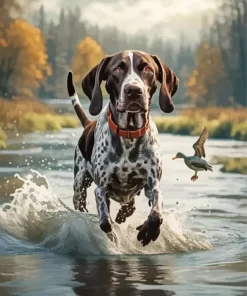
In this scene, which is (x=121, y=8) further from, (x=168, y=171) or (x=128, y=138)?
(x=128, y=138)

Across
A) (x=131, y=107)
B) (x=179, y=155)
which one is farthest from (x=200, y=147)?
(x=131, y=107)

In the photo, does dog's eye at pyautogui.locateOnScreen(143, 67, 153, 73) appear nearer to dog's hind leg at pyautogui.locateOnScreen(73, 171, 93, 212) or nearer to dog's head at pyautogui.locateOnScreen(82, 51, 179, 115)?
dog's head at pyautogui.locateOnScreen(82, 51, 179, 115)

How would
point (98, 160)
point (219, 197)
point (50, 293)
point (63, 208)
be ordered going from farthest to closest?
point (219, 197), point (63, 208), point (98, 160), point (50, 293)

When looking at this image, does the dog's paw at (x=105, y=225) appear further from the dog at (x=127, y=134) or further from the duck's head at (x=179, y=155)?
the duck's head at (x=179, y=155)

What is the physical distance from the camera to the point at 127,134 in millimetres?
4602

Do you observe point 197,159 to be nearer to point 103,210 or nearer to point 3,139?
point 3,139

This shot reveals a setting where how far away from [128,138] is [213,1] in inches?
76.2

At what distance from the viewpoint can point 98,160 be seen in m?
4.74

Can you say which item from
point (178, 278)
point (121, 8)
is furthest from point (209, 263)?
point (121, 8)

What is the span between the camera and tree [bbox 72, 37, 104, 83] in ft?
19.0

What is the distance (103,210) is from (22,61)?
1994 millimetres

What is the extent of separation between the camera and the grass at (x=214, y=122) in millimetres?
6035

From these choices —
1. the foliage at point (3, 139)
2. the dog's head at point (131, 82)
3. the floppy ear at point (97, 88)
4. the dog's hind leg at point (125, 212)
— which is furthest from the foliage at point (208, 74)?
the floppy ear at point (97, 88)

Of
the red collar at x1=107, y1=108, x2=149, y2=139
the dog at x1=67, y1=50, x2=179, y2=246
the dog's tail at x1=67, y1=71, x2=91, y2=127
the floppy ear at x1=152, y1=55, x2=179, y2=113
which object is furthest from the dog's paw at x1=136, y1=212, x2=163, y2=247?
the dog's tail at x1=67, y1=71, x2=91, y2=127
